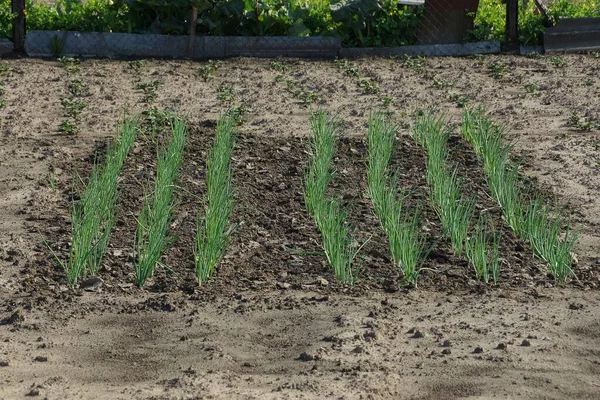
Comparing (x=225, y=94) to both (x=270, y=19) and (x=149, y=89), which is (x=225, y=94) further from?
(x=270, y=19)

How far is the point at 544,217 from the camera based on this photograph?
187 inches

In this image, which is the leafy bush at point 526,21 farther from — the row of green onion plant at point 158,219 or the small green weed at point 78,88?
the row of green onion plant at point 158,219

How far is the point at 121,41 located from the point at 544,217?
20.2 ft

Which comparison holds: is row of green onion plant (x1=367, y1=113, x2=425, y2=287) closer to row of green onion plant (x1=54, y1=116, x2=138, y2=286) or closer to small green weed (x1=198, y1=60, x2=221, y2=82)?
row of green onion plant (x1=54, y1=116, x2=138, y2=286)

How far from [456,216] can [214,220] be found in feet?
3.42

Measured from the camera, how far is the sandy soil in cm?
351

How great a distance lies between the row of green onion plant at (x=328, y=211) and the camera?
14.6 ft

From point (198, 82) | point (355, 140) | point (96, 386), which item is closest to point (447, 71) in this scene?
point (198, 82)

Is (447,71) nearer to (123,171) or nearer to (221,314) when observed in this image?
(123,171)

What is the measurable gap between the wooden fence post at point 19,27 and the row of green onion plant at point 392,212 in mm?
4589

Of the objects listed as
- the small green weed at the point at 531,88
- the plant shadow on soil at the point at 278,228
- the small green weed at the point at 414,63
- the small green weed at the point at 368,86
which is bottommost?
the plant shadow on soil at the point at 278,228

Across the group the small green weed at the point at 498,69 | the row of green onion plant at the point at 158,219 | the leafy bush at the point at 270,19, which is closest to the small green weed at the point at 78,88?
the leafy bush at the point at 270,19

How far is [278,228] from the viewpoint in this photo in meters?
5.22

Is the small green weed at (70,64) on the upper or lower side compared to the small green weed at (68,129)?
upper
